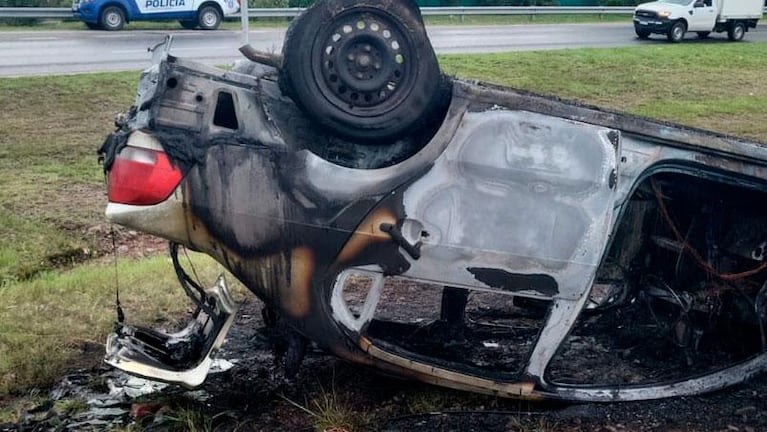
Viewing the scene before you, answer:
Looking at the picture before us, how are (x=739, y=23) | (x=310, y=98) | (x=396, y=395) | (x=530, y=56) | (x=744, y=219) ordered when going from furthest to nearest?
(x=739, y=23) → (x=530, y=56) → (x=744, y=219) → (x=396, y=395) → (x=310, y=98)

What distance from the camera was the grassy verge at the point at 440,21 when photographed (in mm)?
20828

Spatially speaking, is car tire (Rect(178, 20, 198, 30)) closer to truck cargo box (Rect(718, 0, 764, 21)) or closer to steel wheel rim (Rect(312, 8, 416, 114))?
truck cargo box (Rect(718, 0, 764, 21))

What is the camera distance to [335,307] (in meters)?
3.81

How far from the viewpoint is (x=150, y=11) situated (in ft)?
65.8

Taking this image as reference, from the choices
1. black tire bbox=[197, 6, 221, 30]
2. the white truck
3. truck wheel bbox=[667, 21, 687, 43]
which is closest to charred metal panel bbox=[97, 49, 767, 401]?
black tire bbox=[197, 6, 221, 30]

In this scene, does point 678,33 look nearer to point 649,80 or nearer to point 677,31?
point 677,31

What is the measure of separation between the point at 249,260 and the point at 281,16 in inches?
777

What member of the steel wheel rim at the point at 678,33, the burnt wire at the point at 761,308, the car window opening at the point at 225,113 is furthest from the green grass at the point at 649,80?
the car window opening at the point at 225,113

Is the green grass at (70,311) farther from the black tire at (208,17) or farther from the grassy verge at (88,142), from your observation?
the black tire at (208,17)

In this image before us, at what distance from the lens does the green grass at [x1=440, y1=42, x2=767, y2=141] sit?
14156mm

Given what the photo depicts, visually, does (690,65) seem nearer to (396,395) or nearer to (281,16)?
(281,16)

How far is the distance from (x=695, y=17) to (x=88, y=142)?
17.9 m

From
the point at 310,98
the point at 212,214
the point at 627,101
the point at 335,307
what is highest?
the point at 310,98

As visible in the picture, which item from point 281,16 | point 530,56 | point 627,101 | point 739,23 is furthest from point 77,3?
point 739,23
